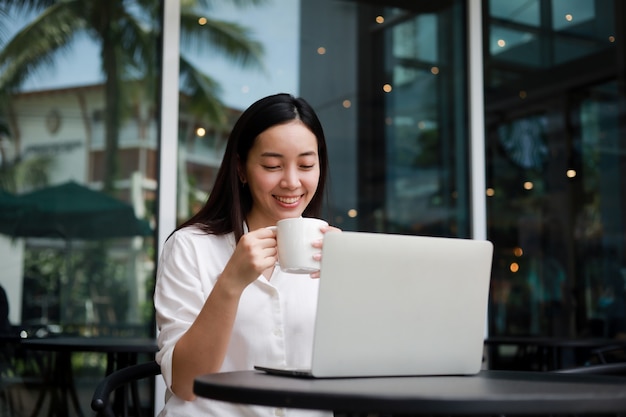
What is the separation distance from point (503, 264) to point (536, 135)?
737 mm

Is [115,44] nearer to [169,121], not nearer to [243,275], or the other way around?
[169,121]

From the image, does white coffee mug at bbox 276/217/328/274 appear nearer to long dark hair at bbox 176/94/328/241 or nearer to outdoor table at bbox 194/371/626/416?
outdoor table at bbox 194/371/626/416

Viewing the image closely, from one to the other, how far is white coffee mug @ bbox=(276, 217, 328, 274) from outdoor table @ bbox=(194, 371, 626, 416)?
0.21m

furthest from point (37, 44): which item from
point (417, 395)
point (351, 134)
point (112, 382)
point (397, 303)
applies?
point (417, 395)

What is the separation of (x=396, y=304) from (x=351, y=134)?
3.41 m

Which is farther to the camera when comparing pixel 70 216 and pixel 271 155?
pixel 70 216

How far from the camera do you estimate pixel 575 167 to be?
4.57 meters

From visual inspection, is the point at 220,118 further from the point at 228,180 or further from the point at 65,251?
the point at 228,180

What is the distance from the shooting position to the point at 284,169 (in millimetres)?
1835

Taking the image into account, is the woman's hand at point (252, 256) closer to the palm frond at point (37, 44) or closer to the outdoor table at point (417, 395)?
the outdoor table at point (417, 395)

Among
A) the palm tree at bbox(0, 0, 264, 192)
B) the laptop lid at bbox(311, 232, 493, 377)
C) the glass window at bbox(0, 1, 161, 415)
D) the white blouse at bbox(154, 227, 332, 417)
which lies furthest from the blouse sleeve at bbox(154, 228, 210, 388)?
the palm tree at bbox(0, 0, 264, 192)

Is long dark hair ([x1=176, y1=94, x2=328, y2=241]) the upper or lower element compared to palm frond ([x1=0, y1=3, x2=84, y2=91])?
lower

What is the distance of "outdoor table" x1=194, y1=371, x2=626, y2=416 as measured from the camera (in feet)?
3.28

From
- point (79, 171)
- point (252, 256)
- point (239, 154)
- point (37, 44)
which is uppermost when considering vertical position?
point (37, 44)
